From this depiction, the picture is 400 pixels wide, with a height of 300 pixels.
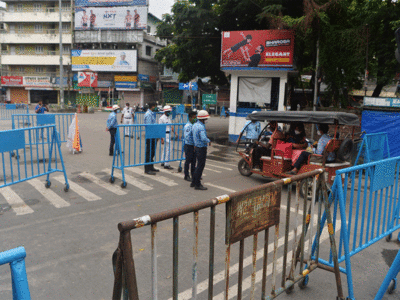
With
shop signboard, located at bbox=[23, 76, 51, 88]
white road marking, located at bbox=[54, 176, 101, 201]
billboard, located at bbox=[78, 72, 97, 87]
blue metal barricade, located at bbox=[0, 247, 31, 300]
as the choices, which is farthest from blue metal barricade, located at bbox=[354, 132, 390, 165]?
shop signboard, located at bbox=[23, 76, 51, 88]

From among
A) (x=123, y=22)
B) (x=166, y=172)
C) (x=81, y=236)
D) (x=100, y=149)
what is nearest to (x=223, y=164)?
(x=166, y=172)

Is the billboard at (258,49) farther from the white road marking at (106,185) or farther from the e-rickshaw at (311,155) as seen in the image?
the white road marking at (106,185)

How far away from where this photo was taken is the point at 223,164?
1133 centimetres

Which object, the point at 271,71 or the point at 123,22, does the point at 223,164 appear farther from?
→ the point at 123,22

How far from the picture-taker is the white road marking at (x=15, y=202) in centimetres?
623

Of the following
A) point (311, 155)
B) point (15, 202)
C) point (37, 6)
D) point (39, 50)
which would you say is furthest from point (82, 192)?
point (37, 6)

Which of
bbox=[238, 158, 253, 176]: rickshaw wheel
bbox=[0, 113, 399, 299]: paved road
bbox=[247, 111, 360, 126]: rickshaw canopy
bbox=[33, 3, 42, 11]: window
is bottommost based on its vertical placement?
bbox=[0, 113, 399, 299]: paved road

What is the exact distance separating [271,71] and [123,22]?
37668 millimetres

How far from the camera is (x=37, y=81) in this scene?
50344 mm

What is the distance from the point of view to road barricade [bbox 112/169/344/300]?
2.18 metres

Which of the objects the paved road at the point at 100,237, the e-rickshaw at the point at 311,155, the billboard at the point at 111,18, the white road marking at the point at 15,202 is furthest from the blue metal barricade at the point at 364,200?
the billboard at the point at 111,18

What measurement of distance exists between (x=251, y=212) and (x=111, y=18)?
4993 centimetres

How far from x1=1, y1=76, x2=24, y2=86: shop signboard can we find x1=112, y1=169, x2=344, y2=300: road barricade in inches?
2091

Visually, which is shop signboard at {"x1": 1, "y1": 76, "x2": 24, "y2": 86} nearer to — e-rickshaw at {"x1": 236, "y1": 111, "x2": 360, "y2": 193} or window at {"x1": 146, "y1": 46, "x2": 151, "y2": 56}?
window at {"x1": 146, "y1": 46, "x2": 151, "y2": 56}
